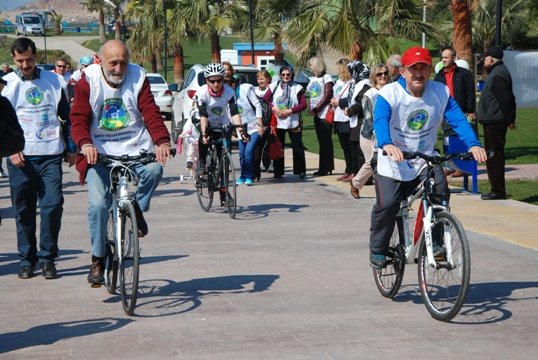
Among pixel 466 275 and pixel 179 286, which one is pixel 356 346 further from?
pixel 179 286

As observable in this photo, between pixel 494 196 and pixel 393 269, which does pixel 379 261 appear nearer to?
pixel 393 269

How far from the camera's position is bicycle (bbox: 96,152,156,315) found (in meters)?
7.95

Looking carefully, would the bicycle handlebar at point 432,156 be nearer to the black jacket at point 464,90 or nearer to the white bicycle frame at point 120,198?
the white bicycle frame at point 120,198

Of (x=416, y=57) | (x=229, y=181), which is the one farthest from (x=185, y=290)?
(x=229, y=181)

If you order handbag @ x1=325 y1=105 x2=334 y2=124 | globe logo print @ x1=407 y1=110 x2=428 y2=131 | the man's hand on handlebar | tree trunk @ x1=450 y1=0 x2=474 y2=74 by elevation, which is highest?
tree trunk @ x1=450 y1=0 x2=474 y2=74

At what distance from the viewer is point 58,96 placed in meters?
9.91

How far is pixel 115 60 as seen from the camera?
27.3 feet

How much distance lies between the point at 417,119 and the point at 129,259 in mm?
2261

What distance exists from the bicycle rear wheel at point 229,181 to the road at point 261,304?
2.08 feet

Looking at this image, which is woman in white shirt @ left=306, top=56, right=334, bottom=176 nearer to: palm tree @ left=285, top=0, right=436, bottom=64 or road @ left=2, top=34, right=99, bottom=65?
palm tree @ left=285, top=0, right=436, bottom=64

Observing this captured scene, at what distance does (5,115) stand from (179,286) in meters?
2.86

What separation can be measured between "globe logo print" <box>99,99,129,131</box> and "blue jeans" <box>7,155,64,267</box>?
4.53 feet

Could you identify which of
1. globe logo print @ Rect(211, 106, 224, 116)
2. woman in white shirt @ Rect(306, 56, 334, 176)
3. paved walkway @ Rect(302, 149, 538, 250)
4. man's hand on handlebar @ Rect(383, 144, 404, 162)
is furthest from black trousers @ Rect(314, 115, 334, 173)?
man's hand on handlebar @ Rect(383, 144, 404, 162)

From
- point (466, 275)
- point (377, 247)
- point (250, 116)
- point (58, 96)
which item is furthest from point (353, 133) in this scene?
point (466, 275)
